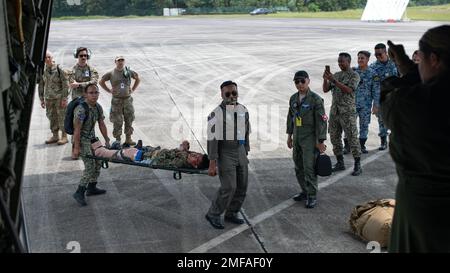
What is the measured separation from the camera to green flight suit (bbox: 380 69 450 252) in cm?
270

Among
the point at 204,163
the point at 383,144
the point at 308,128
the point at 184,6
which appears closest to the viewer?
the point at 308,128

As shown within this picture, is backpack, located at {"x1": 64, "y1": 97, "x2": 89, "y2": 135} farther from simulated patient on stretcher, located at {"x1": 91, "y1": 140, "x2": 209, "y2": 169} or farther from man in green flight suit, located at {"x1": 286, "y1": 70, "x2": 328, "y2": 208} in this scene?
man in green flight suit, located at {"x1": 286, "y1": 70, "x2": 328, "y2": 208}

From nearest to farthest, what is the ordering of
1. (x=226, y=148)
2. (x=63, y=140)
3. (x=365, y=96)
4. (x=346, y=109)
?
(x=226, y=148) → (x=346, y=109) → (x=365, y=96) → (x=63, y=140)

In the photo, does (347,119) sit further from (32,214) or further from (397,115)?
(397,115)

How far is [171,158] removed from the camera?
804 centimetres

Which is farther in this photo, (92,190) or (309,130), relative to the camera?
(92,190)

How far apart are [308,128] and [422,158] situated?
15.5ft

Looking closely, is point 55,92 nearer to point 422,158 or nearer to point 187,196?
point 187,196

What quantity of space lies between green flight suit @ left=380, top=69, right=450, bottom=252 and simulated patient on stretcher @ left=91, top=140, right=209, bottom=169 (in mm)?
5001

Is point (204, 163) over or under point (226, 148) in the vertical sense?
under

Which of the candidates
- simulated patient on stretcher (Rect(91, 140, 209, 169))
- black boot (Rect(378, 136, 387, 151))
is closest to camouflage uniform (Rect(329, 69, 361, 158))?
black boot (Rect(378, 136, 387, 151))

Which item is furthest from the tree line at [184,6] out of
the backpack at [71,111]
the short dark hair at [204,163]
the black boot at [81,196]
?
the short dark hair at [204,163]

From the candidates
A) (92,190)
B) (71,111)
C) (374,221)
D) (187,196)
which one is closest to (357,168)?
(374,221)

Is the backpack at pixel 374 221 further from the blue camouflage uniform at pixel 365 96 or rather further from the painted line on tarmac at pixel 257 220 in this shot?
the blue camouflage uniform at pixel 365 96
